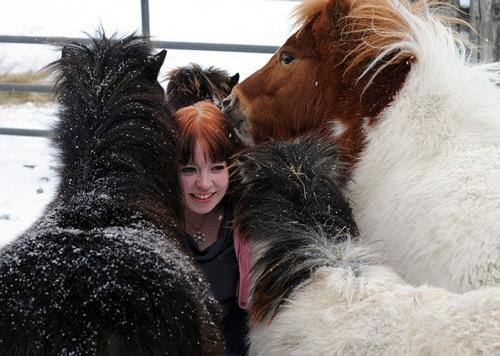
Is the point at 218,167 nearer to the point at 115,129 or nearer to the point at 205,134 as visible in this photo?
the point at 205,134

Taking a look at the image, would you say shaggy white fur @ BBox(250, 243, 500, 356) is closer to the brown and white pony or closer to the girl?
the brown and white pony

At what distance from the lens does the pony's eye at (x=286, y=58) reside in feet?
10.7

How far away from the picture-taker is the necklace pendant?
300 centimetres

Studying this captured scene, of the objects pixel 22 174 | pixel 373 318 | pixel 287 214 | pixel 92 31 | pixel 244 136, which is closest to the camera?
pixel 373 318

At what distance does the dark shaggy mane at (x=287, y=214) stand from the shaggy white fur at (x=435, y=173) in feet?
0.91

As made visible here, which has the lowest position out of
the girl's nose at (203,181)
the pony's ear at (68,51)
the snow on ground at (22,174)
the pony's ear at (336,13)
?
the snow on ground at (22,174)

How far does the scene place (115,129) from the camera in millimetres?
2430

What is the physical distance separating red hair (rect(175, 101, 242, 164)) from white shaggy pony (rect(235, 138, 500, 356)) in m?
0.18

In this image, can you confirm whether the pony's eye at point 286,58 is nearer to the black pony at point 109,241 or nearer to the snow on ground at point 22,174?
the black pony at point 109,241

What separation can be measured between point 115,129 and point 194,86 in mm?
1188

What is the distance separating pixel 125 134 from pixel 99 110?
0.16m

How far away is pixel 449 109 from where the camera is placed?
9.15 ft

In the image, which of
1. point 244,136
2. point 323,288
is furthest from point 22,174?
point 323,288

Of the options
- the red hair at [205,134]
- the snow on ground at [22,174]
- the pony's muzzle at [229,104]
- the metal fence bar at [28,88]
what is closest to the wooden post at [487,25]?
the pony's muzzle at [229,104]
